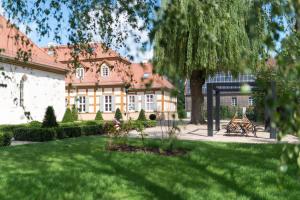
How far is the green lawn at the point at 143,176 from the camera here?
613cm

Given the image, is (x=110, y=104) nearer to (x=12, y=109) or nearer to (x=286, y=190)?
(x=12, y=109)

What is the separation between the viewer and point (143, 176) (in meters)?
7.35

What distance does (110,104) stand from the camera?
40438 millimetres

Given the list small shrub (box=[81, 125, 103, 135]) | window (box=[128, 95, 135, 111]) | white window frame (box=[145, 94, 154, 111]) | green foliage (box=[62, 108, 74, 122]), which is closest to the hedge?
small shrub (box=[81, 125, 103, 135])

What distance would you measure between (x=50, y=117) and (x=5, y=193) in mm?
12045

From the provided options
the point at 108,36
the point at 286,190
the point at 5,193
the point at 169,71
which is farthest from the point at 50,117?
the point at 169,71

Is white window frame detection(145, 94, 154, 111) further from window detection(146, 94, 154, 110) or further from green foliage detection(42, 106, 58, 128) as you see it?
green foliage detection(42, 106, 58, 128)

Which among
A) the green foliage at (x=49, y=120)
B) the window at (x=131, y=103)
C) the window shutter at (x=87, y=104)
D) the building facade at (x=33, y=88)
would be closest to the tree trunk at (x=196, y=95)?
Answer: the building facade at (x=33, y=88)

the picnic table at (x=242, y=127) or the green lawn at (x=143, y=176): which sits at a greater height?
the picnic table at (x=242, y=127)

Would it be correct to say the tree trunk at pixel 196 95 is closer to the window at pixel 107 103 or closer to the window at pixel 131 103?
the window at pixel 131 103

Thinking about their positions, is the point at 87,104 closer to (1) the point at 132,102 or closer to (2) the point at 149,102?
(1) the point at 132,102

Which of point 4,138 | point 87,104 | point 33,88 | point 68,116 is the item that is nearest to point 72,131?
point 4,138

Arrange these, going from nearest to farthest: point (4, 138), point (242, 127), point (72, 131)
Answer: point (4, 138), point (242, 127), point (72, 131)

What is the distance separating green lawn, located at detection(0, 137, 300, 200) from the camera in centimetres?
613
